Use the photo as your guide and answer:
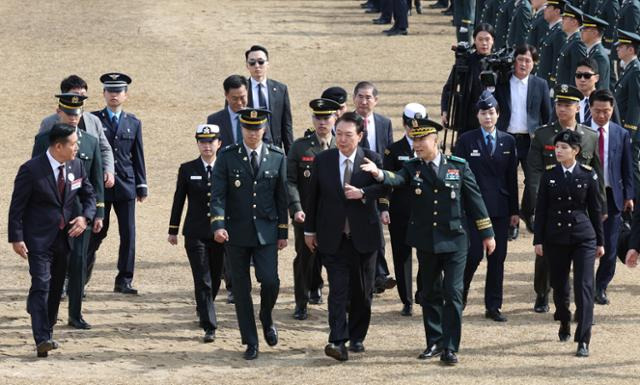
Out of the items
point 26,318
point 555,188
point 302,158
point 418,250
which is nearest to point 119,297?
point 26,318

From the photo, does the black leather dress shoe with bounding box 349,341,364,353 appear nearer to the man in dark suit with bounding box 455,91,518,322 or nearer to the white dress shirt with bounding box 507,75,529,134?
the man in dark suit with bounding box 455,91,518,322

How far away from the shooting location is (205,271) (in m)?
12.7

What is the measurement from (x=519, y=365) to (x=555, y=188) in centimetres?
146

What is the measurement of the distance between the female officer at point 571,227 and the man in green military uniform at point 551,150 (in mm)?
671

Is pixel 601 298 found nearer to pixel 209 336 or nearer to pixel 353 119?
pixel 353 119

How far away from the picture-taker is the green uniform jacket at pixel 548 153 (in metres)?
13.2

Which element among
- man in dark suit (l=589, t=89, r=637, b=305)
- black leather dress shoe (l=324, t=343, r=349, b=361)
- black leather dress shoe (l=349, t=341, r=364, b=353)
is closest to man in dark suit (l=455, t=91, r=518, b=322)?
man in dark suit (l=589, t=89, r=637, b=305)

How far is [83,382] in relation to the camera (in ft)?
36.8

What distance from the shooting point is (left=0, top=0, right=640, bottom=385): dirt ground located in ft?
38.3

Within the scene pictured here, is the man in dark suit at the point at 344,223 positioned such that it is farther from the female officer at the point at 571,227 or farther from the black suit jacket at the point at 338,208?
the female officer at the point at 571,227

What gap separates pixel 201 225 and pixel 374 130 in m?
1.91

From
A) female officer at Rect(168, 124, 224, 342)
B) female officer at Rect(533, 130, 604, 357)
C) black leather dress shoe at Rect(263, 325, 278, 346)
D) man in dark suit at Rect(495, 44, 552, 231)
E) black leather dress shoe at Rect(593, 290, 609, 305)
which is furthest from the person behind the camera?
man in dark suit at Rect(495, 44, 552, 231)

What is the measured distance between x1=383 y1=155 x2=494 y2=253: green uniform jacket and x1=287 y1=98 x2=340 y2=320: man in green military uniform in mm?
959

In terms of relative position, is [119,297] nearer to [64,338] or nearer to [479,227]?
[64,338]
